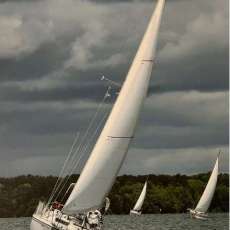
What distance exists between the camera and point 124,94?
5347 centimetres

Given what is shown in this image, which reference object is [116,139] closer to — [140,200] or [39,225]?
[39,225]

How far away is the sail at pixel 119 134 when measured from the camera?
53.3 metres

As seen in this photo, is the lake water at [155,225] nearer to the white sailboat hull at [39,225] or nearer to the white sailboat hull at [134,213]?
the white sailboat hull at [134,213]

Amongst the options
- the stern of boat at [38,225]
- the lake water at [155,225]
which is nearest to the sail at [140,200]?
the lake water at [155,225]

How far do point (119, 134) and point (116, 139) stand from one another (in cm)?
34

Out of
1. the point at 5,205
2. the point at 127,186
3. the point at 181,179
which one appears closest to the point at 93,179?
the point at 5,205

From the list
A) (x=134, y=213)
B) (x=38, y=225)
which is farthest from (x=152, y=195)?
(x=38, y=225)

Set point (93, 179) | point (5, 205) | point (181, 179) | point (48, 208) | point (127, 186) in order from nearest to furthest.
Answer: point (93, 179) < point (48, 208) < point (5, 205) < point (127, 186) < point (181, 179)

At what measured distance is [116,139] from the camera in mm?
53594

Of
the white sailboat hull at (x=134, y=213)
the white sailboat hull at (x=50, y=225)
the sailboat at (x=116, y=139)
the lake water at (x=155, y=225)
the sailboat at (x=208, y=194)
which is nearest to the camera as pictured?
the sailboat at (x=116, y=139)

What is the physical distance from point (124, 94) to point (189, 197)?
125899 mm

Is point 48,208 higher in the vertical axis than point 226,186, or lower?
lower

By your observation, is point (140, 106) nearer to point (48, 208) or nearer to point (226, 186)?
point (48, 208)

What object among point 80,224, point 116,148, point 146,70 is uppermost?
point 146,70
